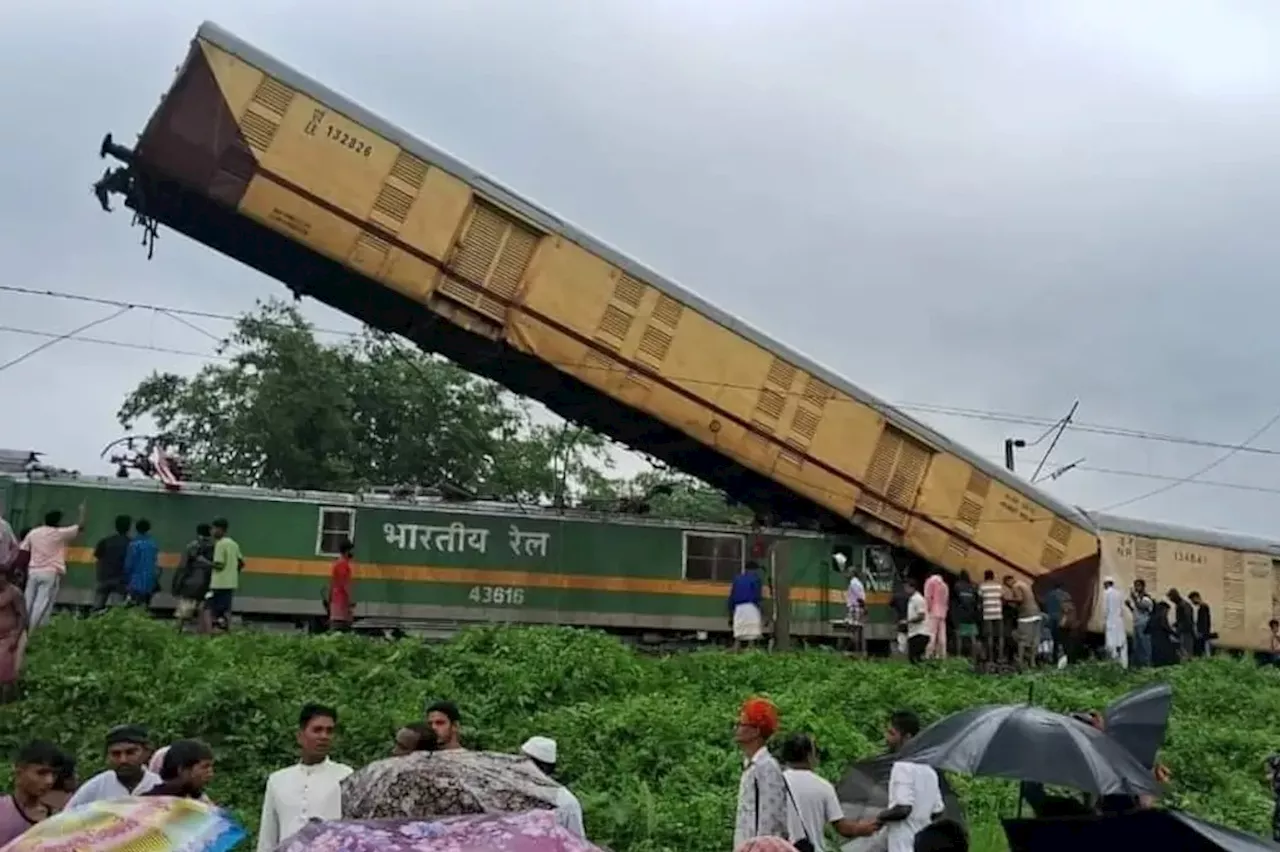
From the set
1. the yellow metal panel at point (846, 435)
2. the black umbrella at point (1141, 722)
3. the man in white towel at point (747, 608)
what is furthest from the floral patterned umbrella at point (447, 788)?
the yellow metal panel at point (846, 435)

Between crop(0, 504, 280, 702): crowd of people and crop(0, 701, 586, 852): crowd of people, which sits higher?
crop(0, 504, 280, 702): crowd of people

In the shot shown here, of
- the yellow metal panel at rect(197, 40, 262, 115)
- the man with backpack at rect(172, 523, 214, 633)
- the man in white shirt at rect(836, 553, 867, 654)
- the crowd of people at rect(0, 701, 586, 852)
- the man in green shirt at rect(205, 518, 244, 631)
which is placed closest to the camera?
the crowd of people at rect(0, 701, 586, 852)

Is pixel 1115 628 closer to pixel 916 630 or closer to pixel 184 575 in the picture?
pixel 916 630

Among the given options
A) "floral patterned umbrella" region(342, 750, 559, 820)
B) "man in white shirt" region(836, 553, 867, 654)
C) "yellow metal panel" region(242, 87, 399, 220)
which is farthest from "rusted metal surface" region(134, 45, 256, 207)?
"floral patterned umbrella" region(342, 750, 559, 820)

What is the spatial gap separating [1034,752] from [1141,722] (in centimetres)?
125

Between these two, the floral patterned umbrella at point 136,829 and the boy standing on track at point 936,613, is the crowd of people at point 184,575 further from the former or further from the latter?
the floral patterned umbrella at point 136,829

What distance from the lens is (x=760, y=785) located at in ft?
18.1

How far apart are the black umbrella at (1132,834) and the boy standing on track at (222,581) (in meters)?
12.8

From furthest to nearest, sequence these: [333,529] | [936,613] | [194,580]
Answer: [936,613]
[333,529]
[194,580]

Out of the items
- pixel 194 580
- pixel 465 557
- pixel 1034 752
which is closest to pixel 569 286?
pixel 465 557

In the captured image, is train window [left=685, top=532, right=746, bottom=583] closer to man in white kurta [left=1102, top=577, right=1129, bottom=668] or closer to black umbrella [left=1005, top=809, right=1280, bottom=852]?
man in white kurta [left=1102, top=577, right=1129, bottom=668]

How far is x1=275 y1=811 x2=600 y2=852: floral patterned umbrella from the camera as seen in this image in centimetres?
297

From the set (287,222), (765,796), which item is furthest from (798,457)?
(765,796)

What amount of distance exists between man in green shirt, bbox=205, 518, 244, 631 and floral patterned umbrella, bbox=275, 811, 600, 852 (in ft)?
42.8
